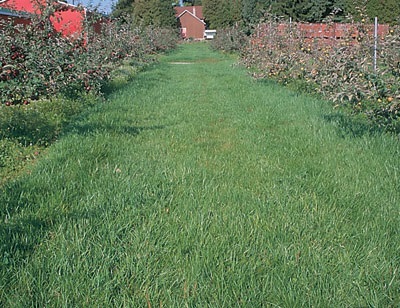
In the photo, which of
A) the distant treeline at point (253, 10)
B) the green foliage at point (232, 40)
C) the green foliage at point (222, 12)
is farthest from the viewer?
the green foliage at point (222, 12)

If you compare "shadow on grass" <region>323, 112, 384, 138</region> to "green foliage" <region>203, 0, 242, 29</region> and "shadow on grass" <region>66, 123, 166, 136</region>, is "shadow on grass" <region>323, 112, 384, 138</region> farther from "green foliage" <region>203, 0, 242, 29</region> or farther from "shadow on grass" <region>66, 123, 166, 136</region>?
"green foliage" <region>203, 0, 242, 29</region>

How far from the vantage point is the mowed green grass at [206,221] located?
91.8 inches

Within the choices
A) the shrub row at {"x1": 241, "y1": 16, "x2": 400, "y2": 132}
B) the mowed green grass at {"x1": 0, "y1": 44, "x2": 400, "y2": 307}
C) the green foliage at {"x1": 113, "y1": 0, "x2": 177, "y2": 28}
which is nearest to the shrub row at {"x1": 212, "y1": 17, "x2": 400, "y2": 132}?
the shrub row at {"x1": 241, "y1": 16, "x2": 400, "y2": 132}

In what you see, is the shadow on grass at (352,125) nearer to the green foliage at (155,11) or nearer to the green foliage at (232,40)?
the green foliage at (232,40)

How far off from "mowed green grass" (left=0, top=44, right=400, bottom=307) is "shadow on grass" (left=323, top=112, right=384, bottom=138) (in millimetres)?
48

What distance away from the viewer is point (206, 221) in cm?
313

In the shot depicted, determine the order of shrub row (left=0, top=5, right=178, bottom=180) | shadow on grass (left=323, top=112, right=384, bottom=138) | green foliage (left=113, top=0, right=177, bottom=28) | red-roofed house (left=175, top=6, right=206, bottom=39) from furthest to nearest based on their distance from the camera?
red-roofed house (left=175, top=6, right=206, bottom=39), green foliage (left=113, top=0, right=177, bottom=28), shrub row (left=0, top=5, right=178, bottom=180), shadow on grass (left=323, top=112, right=384, bottom=138)

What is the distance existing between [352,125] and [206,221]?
3.56m

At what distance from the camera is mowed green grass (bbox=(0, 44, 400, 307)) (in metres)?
2.33

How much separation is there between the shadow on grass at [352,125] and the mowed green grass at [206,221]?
48 mm

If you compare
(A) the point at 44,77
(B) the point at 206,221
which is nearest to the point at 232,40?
(A) the point at 44,77

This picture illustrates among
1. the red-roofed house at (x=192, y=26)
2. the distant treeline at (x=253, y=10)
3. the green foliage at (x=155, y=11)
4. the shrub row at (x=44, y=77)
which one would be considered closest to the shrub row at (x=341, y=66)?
the distant treeline at (x=253, y=10)

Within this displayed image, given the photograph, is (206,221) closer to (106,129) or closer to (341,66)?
(106,129)

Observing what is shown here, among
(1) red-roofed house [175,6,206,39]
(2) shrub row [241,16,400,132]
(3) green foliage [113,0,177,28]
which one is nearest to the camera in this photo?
(2) shrub row [241,16,400,132]
